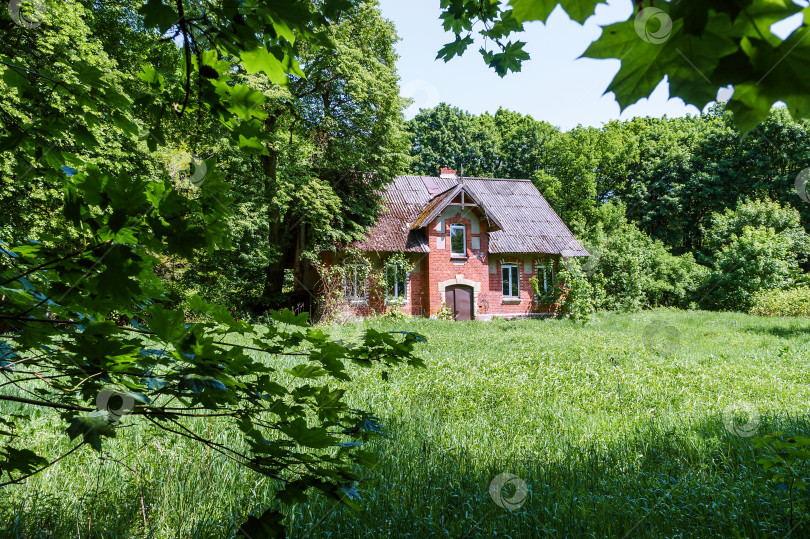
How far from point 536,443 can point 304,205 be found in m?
13.6

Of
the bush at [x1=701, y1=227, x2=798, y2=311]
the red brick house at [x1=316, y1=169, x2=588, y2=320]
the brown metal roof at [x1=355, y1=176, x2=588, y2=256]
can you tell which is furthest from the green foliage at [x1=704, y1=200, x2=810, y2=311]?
the red brick house at [x1=316, y1=169, x2=588, y2=320]

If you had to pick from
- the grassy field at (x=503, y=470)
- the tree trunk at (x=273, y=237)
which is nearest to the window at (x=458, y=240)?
the tree trunk at (x=273, y=237)

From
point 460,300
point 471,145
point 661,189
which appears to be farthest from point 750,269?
point 471,145

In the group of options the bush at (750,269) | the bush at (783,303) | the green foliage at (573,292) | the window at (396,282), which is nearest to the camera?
the green foliage at (573,292)

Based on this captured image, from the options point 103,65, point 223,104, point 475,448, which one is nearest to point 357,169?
point 103,65

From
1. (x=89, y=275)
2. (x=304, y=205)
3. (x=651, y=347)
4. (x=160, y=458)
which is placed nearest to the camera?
(x=89, y=275)

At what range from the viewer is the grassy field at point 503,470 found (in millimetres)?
2738

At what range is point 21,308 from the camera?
1.73m

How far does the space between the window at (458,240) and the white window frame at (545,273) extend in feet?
14.9

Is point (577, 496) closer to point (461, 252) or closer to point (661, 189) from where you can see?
point (461, 252)

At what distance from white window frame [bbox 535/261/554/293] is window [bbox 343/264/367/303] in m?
9.40

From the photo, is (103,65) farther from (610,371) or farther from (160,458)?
(610,371)

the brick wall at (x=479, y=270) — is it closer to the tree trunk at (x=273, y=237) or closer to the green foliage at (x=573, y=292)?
the green foliage at (x=573, y=292)

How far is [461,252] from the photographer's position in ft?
69.7
